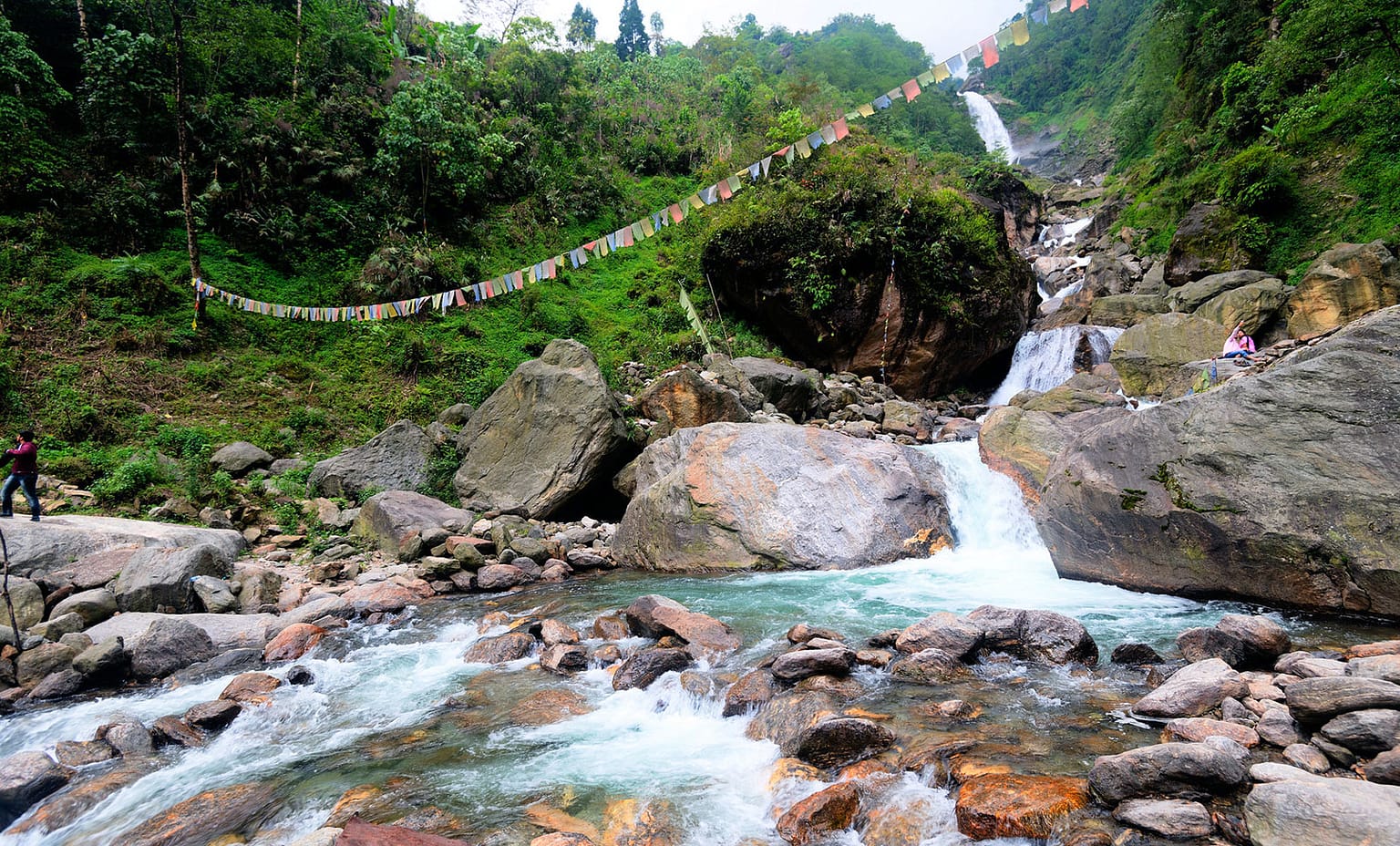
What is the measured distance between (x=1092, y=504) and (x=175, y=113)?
24.5 metres

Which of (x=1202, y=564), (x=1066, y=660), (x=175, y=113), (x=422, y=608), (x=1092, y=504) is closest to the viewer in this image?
(x=1066, y=660)

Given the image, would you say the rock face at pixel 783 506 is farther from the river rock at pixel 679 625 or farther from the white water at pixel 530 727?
the river rock at pixel 679 625

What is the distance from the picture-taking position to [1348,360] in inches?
249

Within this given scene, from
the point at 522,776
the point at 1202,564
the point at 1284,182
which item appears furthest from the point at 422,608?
the point at 1284,182

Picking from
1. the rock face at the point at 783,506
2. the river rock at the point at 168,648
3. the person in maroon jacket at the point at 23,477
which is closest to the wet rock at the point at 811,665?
the rock face at the point at 783,506

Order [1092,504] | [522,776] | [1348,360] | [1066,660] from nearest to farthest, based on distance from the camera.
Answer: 1. [522,776]
2. [1066,660]
3. [1348,360]
4. [1092,504]

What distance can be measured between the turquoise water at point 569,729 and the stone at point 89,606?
70.7 inches

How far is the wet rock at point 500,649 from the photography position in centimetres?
660

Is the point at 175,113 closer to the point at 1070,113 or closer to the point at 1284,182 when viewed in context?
the point at 1284,182

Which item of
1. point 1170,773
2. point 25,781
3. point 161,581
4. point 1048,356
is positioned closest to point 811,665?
point 1170,773

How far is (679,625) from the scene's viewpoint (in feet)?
21.1

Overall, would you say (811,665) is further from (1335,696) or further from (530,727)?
(1335,696)

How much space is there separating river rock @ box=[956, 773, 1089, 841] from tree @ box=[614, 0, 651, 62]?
64457 mm

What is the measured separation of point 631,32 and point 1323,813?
67393mm
